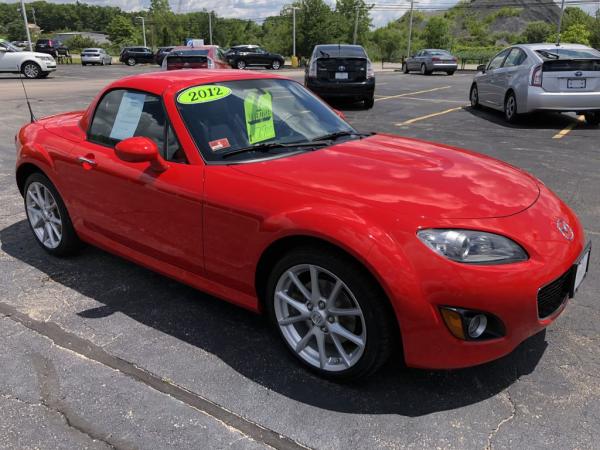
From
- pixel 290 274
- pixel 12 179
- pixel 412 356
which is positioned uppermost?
Result: pixel 290 274

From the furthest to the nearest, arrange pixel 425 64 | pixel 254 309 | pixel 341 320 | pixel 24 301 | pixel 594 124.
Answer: pixel 425 64 → pixel 594 124 → pixel 24 301 → pixel 254 309 → pixel 341 320

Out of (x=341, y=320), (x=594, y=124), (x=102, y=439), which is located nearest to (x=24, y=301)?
(x=102, y=439)

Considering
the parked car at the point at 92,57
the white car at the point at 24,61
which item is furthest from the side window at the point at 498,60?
the parked car at the point at 92,57

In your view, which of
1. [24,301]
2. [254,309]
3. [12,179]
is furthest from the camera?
[12,179]

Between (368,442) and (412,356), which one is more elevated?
(412,356)

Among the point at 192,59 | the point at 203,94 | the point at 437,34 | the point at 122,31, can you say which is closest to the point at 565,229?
the point at 203,94

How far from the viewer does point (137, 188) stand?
3.29 meters

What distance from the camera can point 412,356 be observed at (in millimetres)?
2410

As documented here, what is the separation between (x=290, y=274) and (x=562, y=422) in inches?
54.9

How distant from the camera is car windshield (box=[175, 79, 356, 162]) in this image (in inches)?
123

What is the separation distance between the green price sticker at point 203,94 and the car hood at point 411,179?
62 cm

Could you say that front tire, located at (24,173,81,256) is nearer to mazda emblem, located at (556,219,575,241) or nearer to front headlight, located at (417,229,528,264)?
front headlight, located at (417,229,528,264)

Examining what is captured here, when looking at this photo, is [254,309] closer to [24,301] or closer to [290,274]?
[290,274]

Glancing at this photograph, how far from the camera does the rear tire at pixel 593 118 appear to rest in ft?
33.8
